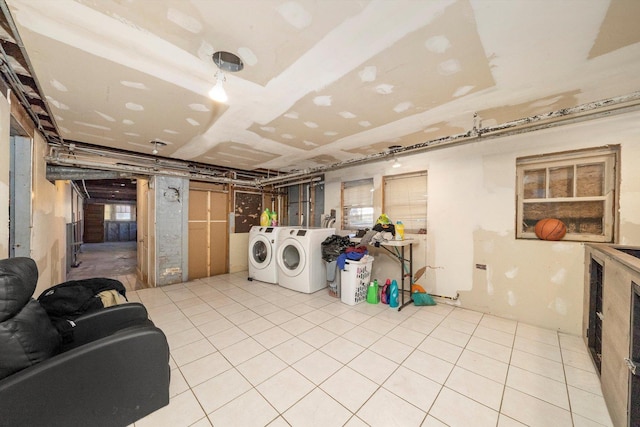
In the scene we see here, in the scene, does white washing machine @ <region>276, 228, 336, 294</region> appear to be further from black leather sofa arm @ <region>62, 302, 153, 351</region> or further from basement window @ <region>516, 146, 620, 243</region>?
basement window @ <region>516, 146, 620, 243</region>

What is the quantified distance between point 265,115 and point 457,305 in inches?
144

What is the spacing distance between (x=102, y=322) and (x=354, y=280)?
276cm

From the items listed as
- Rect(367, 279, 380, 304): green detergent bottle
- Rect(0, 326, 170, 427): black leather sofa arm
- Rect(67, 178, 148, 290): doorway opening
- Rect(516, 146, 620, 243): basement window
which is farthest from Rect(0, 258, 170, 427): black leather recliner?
Rect(67, 178, 148, 290): doorway opening

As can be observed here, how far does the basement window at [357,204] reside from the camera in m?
4.47

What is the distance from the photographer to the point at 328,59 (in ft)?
5.20

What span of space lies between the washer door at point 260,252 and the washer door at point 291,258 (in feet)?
0.86

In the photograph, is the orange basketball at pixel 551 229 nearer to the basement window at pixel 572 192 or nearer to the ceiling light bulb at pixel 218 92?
the basement window at pixel 572 192

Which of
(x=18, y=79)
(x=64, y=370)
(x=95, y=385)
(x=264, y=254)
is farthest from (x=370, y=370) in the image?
(x=18, y=79)

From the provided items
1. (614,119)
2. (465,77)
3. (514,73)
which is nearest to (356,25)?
(465,77)

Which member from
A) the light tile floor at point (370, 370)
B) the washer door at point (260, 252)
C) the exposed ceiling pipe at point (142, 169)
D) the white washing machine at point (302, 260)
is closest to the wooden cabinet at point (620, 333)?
the light tile floor at point (370, 370)

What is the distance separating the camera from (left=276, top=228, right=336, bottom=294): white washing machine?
12.8ft

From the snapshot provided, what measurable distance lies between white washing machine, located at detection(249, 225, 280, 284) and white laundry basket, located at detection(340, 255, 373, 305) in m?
1.52

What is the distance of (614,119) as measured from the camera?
236 centimetres

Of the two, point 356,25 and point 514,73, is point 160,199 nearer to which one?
point 356,25
